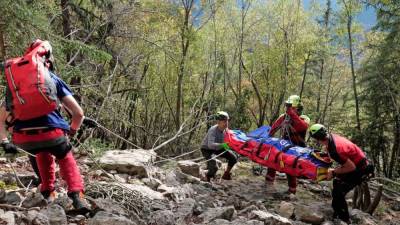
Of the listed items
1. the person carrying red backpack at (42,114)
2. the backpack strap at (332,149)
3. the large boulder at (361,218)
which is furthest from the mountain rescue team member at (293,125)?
the person carrying red backpack at (42,114)

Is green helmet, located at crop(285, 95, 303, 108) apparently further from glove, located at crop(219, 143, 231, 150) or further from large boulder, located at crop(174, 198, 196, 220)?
large boulder, located at crop(174, 198, 196, 220)

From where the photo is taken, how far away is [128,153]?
25.0ft

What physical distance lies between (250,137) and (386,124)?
9.02 meters

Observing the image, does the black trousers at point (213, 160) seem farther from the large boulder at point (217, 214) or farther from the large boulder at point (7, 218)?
the large boulder at point (7, 218)

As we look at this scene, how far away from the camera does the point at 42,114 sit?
13.0ft

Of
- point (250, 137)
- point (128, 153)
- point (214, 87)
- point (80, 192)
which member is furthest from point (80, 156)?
point (214, 87)

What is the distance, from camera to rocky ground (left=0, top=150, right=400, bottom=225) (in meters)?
4.15

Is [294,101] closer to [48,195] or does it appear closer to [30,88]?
[48,195]

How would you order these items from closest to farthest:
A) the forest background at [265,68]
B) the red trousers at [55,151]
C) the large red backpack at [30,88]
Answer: the large red backpack at [30,88], the red trousers at [55,151], the forest background at [265,68]

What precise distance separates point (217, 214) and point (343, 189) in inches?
96.4

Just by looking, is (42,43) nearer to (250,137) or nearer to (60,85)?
(60,85)

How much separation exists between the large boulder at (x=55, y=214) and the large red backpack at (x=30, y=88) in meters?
0.83

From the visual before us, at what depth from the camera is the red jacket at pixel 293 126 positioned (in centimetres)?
799

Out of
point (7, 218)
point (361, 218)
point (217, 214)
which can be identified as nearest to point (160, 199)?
point (217, 214)
